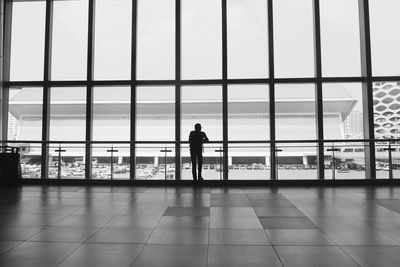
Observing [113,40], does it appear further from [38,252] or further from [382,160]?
[382,160]

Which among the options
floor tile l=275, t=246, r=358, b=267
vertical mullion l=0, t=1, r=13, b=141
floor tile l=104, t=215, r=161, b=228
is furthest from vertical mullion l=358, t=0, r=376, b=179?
vertical mullion l=0, t=1, r=13, b=141

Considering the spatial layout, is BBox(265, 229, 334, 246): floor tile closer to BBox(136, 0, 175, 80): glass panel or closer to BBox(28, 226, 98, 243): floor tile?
BBox(28, 226, 98, 243): floor tile

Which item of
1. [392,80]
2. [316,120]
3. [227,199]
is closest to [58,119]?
[227,199]

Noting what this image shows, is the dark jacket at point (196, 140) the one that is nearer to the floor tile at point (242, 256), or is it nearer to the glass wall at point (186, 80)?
the glass wall at point (186, 80)

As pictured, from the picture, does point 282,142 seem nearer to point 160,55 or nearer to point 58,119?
point 160,55

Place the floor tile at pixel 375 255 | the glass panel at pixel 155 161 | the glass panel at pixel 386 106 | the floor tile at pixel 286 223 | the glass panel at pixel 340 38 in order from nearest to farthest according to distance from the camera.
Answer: the floor tile at pixel 375 255 → the floor tile at pixel 286 223 → the glass panel at pixel 155 161 → the glass panel at pixel 386 106 → the glass panel at pixel 340 38

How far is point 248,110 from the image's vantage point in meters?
8.59

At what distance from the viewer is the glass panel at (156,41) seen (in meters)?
8.84

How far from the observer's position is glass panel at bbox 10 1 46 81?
29.8 feet

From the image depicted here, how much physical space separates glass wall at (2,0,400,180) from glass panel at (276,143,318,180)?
64cm

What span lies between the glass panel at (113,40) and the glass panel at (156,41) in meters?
0.33

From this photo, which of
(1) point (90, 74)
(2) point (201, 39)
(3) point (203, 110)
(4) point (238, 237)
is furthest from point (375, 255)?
(1) point (90, 74)

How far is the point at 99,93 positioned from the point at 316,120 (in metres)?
5.92

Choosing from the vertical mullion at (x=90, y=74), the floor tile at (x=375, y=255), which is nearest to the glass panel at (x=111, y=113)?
the vertical mullion at (x=90, y=74)
